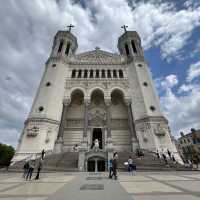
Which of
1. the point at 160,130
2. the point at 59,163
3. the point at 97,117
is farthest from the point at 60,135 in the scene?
the point at 160,130

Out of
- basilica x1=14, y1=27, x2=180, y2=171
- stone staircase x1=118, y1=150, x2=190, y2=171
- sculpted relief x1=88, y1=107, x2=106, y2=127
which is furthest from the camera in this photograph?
sculpted relief x1=88, y1=107, x2=106, y2=127

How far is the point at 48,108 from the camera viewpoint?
2055cm

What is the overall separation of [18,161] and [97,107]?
14.4 metres

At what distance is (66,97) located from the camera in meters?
22.9

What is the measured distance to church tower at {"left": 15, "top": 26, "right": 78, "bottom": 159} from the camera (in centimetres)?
1769

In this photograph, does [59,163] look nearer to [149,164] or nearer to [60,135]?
[60,135]

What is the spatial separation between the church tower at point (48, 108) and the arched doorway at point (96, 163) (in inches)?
251

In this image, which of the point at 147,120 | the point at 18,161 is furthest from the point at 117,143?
the point at 18,161

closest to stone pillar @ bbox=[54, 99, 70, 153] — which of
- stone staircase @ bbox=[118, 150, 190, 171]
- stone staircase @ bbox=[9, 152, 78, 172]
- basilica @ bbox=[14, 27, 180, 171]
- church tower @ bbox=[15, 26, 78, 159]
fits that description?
basilica @ bbox=[14, 27, 180, 171]

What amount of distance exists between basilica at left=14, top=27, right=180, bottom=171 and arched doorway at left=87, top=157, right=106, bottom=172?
113 mm

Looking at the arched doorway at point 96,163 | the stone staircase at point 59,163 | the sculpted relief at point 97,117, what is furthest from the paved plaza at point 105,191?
the sculpted relief at point 97,117

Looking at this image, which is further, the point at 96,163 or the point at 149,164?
the point at 96,163

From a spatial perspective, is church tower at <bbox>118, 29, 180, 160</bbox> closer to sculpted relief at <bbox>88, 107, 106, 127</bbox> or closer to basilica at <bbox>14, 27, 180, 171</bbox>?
basilica at <bbox>14, 27, 180, 171</bbox>

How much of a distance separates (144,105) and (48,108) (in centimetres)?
1511
